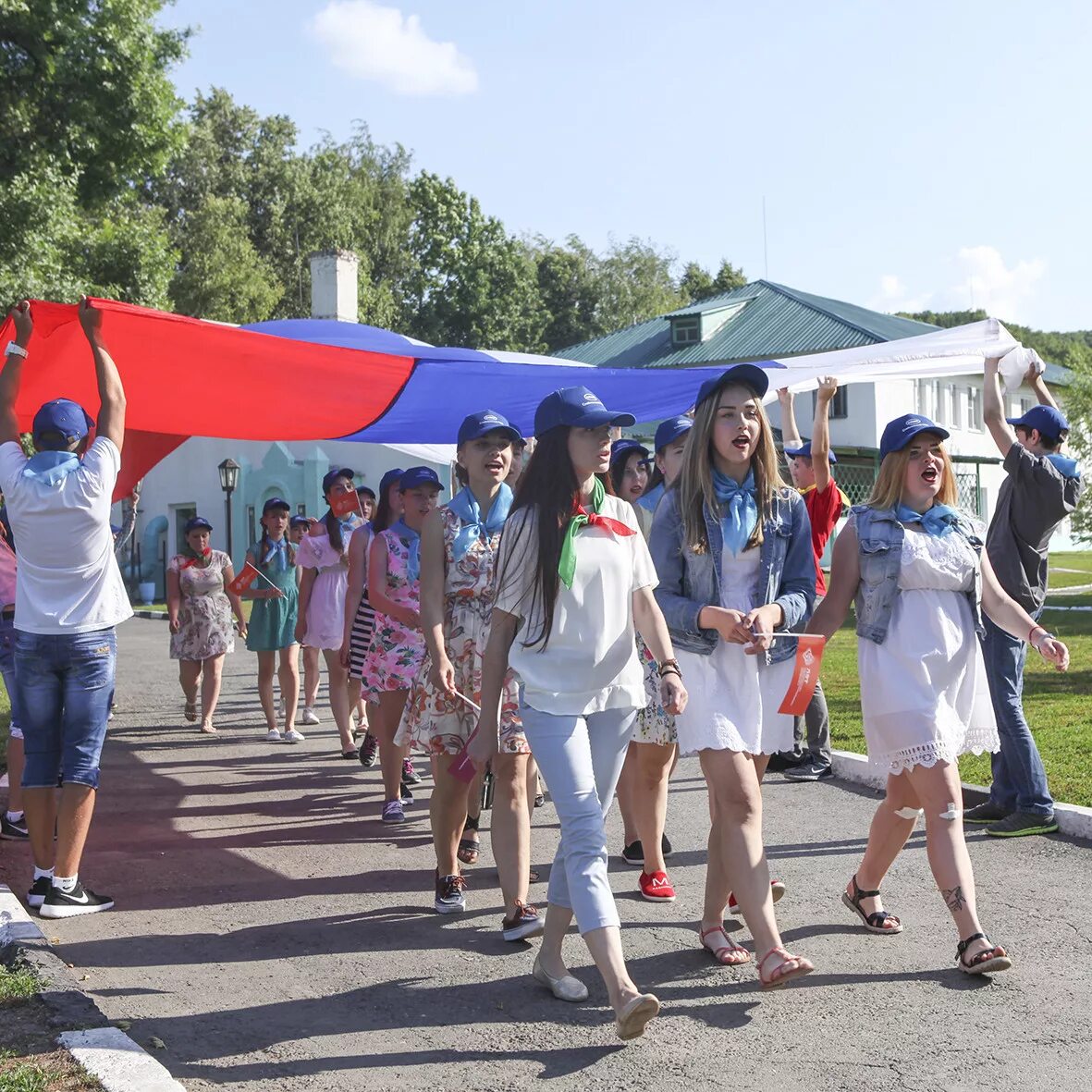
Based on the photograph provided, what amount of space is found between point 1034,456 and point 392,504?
144 inches

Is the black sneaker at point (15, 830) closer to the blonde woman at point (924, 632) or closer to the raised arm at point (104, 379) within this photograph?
the raised arm at point (104, 379)

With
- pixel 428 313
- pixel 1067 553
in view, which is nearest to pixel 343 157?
pixel 428 313

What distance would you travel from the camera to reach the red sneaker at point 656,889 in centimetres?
595

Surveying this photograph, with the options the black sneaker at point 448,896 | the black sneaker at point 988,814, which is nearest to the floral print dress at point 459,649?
the black sneaker at point 448,896

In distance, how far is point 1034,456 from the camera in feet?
22.2

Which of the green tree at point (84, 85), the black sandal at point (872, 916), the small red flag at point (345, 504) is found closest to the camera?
the black sandal at point (872, 916)

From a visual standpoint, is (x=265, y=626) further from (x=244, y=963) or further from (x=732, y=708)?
(x=732, y=708)

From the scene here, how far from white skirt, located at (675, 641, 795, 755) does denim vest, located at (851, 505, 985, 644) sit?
15.8 inches

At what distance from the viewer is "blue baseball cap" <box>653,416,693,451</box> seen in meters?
6.78

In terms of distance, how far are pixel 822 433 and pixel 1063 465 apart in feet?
4.45

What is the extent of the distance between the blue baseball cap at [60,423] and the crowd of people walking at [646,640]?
1cm

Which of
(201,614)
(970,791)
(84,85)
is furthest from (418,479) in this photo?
(84,85)

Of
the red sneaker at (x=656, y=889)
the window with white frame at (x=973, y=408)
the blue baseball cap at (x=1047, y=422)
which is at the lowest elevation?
the red sneaker at (x=656, y=889)

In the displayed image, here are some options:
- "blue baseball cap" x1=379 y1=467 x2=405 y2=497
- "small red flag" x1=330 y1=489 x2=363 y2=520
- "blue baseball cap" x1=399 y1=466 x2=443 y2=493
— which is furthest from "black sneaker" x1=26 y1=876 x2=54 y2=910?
"small red flag" x1=330 y1=489 x2=363 y2=520
